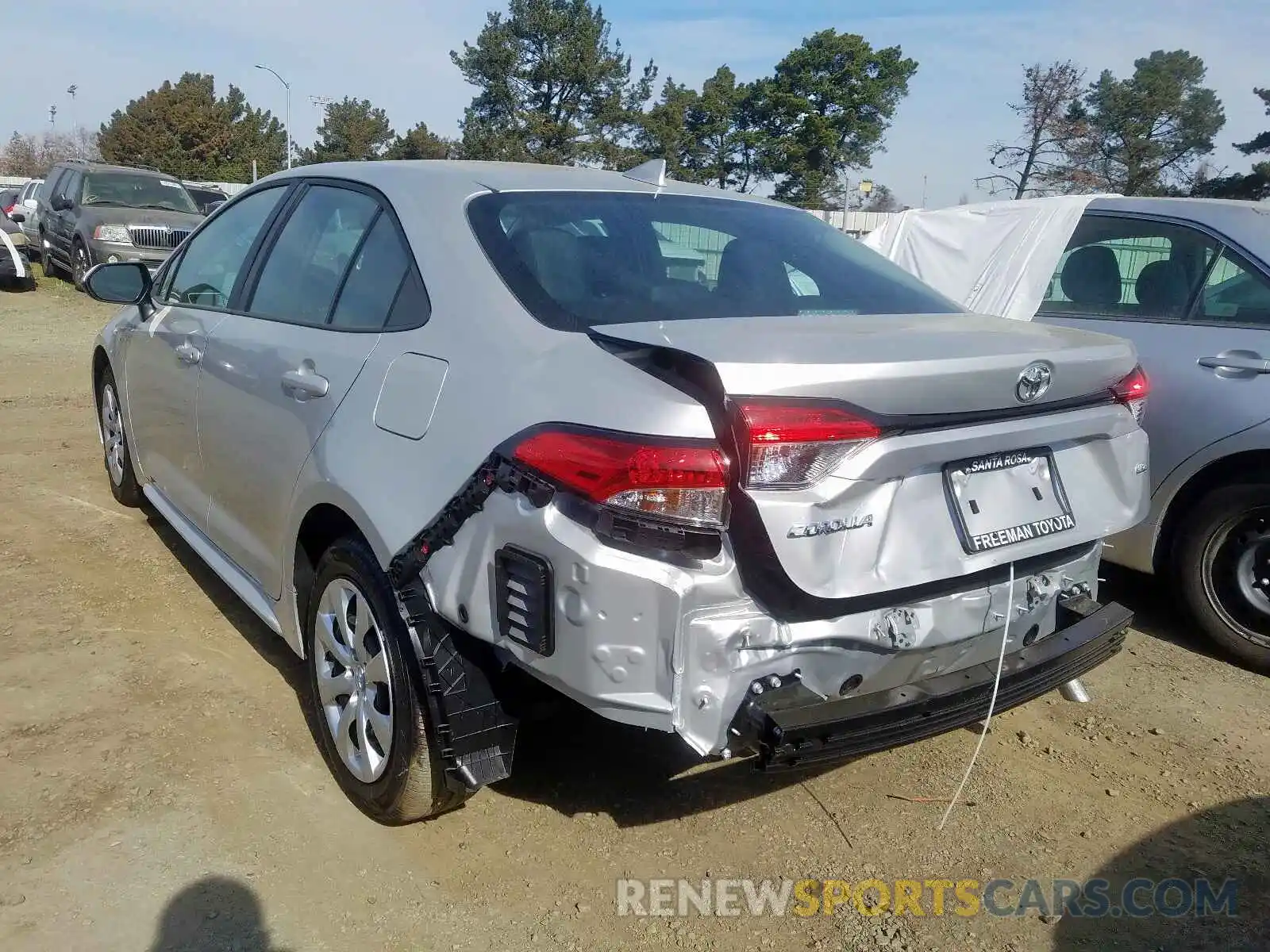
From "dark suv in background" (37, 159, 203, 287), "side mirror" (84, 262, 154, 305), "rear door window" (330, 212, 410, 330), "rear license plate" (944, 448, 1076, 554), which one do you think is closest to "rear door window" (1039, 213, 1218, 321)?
"rear license plate" (944, 448, 1076, 554)

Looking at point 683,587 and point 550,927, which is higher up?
point 683,587

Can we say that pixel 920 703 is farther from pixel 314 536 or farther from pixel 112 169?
pixel 112 169

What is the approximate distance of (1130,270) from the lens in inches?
180

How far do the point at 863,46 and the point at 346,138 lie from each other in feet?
95.6

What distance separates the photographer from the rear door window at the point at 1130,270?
4.27m

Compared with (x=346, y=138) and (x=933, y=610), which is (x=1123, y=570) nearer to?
(x=933, y=610)

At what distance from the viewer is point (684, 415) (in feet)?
6.78

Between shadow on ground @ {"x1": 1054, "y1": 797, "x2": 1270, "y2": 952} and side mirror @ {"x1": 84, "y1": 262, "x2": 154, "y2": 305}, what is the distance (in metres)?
4.22

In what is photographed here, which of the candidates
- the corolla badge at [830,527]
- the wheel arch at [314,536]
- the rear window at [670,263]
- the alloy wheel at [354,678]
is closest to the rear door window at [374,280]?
the rear window at [670,263]

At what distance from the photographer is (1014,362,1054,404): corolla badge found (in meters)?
2.39

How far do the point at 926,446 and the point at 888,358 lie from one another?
0.72ft

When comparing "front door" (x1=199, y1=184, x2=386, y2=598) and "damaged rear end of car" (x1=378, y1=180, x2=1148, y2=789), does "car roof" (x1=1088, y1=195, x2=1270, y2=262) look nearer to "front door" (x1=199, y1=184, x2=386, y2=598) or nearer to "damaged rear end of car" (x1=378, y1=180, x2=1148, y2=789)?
"damaged rear end of car" (x1=378, y1=180, x2=1148, y2=789)

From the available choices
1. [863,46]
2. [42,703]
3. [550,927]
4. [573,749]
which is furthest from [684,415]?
[863,46]

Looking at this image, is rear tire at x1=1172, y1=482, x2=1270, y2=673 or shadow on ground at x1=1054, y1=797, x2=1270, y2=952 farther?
rear tire at x1=1172, y1=482, x2=1270, y2=673
